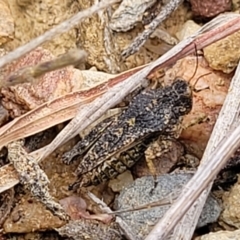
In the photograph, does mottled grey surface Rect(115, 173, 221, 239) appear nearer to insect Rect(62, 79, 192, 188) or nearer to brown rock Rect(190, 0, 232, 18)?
insect Rect(62, 79, 192, 188)

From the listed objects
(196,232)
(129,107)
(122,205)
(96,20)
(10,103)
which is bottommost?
(196,232)

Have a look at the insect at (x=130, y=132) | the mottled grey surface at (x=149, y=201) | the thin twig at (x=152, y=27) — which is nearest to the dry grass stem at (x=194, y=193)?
the mottled grey surface at (x=149, y=201)

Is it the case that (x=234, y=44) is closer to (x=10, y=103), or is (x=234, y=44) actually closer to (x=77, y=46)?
(x=77, y=46)

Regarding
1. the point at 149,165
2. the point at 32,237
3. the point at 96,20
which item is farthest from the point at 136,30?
the point at 32,237

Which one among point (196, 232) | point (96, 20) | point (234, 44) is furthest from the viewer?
point (96, 20)

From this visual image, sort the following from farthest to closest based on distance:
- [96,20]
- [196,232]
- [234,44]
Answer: [96,20] < [234,44] < [196,232]

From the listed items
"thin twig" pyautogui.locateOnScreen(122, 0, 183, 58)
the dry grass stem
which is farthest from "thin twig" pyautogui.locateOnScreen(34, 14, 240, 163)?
the dry grass stem

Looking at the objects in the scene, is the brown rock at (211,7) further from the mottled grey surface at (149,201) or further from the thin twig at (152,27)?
the mottled grey surface at (149,201)
